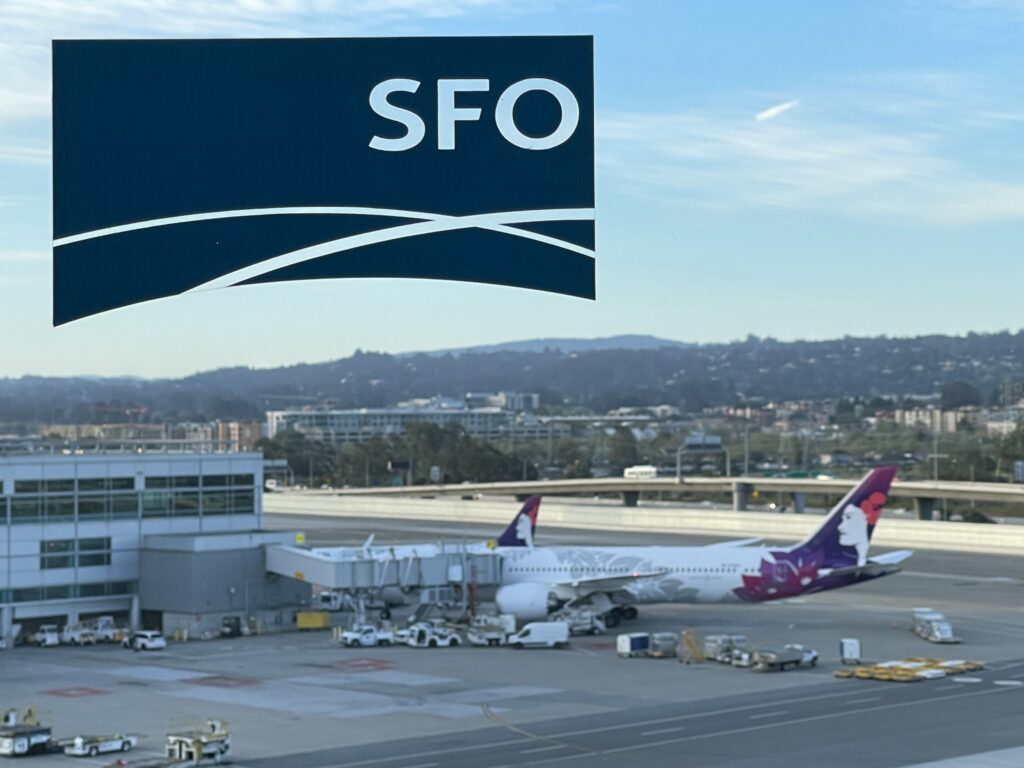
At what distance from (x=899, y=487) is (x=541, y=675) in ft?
318

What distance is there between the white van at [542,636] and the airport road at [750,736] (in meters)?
14.1

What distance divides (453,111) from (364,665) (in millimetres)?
48861

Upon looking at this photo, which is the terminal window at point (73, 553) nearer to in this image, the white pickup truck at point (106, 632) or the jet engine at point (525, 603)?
the white pickup truck at point (106, 632)

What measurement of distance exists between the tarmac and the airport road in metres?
0.09

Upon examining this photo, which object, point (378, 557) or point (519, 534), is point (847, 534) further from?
point (519, 534)

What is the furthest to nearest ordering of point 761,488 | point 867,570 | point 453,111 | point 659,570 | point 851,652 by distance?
point 761,488 → point 659,570 → point 867,570 → point 851,652 → point 453,111

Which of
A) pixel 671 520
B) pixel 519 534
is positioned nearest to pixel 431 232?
pixel 519 534

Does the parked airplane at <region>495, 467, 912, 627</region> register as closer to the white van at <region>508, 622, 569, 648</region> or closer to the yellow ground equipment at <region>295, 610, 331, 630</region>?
the white van at <region>508, 622, 569, 648</region>

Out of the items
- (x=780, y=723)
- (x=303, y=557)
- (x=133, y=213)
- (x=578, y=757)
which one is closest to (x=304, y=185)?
(x=133, y=213)

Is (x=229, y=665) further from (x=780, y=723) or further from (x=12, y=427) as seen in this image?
(x=12, y=427)

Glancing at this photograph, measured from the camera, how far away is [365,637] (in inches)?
2640

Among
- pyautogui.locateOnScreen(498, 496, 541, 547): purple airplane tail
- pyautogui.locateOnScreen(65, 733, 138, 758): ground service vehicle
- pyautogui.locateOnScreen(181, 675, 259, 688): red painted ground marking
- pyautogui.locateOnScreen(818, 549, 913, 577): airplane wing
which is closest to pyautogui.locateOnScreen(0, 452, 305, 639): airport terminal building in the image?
pyautogui.locateOnScreen(181, 675, 259, 688): red painted ground marking

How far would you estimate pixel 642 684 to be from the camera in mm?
56125

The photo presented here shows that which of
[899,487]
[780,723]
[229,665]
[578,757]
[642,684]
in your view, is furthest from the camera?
[899,487]
